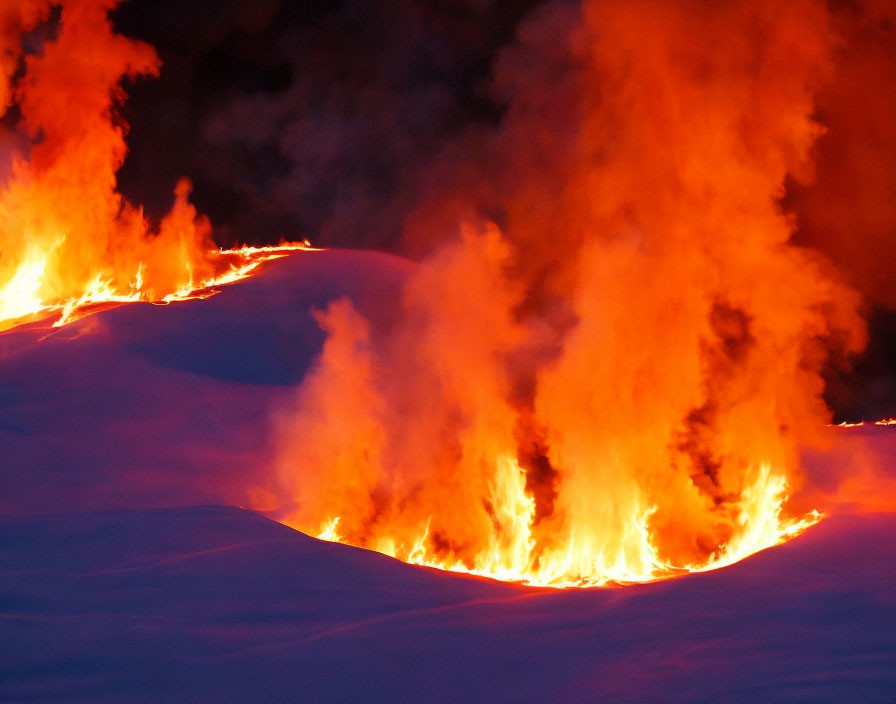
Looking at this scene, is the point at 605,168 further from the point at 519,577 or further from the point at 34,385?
the point at 34,385

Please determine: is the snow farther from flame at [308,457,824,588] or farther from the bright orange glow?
the bright orange glow

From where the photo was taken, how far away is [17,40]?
53.0 ft

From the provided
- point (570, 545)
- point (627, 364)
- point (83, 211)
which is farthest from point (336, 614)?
point (83, 211)

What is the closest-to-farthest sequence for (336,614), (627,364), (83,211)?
(336,614), (627,364), (83,211)

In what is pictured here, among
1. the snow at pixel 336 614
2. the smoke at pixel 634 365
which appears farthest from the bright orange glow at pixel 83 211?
the snow at pixel 336 614

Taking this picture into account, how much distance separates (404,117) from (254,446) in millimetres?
8682

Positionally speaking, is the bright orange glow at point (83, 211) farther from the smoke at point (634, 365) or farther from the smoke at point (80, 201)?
the smoke at point (634, 365)

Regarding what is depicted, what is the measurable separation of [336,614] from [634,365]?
3.89m

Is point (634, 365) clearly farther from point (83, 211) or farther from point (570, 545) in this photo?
point (83, 211)

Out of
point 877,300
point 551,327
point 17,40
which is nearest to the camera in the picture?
point 551,327

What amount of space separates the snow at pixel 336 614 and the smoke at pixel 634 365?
3.20ft

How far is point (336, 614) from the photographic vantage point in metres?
6.02

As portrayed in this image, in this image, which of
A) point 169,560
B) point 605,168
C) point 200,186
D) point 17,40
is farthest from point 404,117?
point 169,560

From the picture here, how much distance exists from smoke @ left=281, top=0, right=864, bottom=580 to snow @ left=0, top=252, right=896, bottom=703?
0.97 m
